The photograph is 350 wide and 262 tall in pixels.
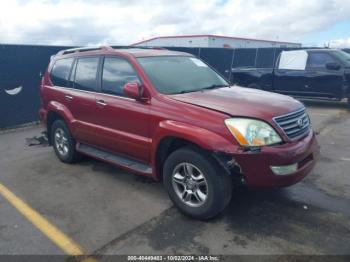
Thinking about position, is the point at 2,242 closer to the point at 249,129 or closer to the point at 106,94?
the point at 106,94

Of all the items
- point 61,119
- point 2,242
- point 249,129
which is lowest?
point 2,242

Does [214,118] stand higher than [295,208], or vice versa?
[214,118]

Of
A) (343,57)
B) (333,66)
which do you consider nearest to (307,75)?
(333,66)

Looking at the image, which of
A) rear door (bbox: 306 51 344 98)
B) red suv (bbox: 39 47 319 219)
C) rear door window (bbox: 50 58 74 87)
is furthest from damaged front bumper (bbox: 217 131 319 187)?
rear door (bbox: 306 51 344 98)

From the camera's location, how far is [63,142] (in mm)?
5816

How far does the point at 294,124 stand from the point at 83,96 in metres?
2.96

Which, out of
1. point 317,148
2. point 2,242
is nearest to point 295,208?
point 317,148

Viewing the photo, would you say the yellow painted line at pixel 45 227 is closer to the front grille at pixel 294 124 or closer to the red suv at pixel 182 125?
the red suv at pixel 182 125

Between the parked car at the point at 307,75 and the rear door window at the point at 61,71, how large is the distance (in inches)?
283

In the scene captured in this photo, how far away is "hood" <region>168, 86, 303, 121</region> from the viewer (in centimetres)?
351

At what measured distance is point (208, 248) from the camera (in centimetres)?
324

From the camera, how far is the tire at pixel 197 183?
345 centimetres

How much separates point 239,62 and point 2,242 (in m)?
15.7

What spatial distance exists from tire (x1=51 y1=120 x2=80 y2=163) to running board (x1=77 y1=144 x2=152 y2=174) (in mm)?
250
